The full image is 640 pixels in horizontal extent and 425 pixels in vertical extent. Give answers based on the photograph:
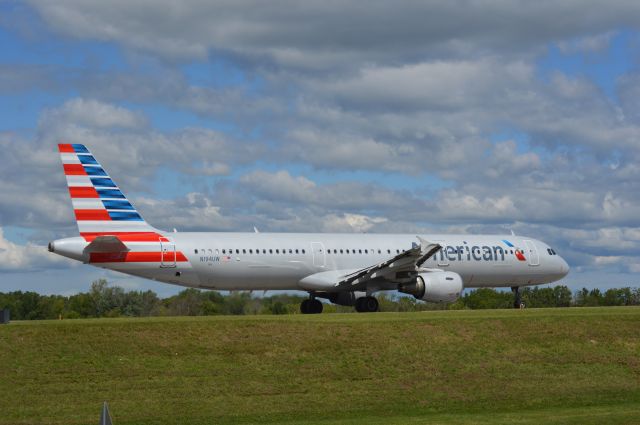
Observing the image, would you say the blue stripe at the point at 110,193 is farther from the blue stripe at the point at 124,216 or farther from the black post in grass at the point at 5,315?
the black post in grass at the point at 5,315

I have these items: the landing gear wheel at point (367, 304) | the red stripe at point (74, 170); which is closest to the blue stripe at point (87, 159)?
the red stripe at point (74, 170)

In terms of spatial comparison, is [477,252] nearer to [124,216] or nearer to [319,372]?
[124,216]

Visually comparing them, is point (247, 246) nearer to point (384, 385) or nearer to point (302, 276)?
point (302, 276)

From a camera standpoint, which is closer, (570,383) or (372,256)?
(570,383)

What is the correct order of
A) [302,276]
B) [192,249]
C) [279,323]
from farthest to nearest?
1. [302,276]
2. [192,249]
3. [279,323]

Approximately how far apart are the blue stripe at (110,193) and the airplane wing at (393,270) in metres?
11.0

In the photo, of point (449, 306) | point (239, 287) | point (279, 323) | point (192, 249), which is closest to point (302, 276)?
point (239, 287)

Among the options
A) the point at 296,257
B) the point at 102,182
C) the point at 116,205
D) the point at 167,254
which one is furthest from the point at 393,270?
the point at 102,182

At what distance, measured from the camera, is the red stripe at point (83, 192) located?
129 ft

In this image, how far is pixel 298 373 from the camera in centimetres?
2694

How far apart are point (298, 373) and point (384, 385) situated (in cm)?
250

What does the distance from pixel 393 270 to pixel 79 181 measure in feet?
48.3

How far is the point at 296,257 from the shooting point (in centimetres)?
4372

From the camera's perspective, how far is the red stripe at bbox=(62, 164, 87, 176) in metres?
39.3
